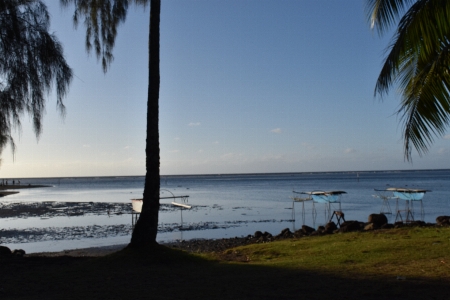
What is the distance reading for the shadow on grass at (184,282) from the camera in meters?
7.22

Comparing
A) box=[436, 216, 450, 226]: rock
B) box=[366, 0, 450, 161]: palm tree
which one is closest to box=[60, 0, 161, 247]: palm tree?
box=[366, 0, 450, 161]: palm tree

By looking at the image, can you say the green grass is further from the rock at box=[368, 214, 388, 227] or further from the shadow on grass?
the rock at box=[368, 214, 388, 227]

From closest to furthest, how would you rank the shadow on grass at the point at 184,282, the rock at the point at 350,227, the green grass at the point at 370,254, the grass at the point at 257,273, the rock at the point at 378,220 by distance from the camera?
the shadow on grass at the point at 184,282
the grass at the point at 257,273
the green grass at the point at 370,254
the rock at the point at 350,227
the rock at the point at 378,220

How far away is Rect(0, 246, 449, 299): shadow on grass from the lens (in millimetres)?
7223

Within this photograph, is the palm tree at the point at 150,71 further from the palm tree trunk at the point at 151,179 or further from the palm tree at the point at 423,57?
the palm tree at the point at 423,57

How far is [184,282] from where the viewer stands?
8.50 m

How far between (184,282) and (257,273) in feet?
4.66

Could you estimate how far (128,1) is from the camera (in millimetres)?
13258

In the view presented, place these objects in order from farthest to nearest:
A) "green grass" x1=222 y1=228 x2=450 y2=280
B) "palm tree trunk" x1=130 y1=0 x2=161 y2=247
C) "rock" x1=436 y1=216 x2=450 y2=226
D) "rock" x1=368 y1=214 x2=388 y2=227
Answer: "rock" x1=368 y1=214 x2=388 y2=227
"rock" x1=436 y1=216 x2=450 y2=226
"palm tree trunk" x1=130 y1=0 x2=161 y2=247
"green grass" x1=222 y1=228 x2=450 y2=280

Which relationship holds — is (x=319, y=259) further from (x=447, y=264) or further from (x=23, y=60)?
(x=23, y=60)

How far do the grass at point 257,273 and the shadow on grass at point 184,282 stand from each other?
1cm

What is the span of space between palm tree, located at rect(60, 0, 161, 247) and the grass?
0.68 metres

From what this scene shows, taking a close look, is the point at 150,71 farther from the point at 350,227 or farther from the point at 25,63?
the point at 350,227

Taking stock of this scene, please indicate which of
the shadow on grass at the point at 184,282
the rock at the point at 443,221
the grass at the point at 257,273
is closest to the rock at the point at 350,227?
the rock at the point at 443,221
